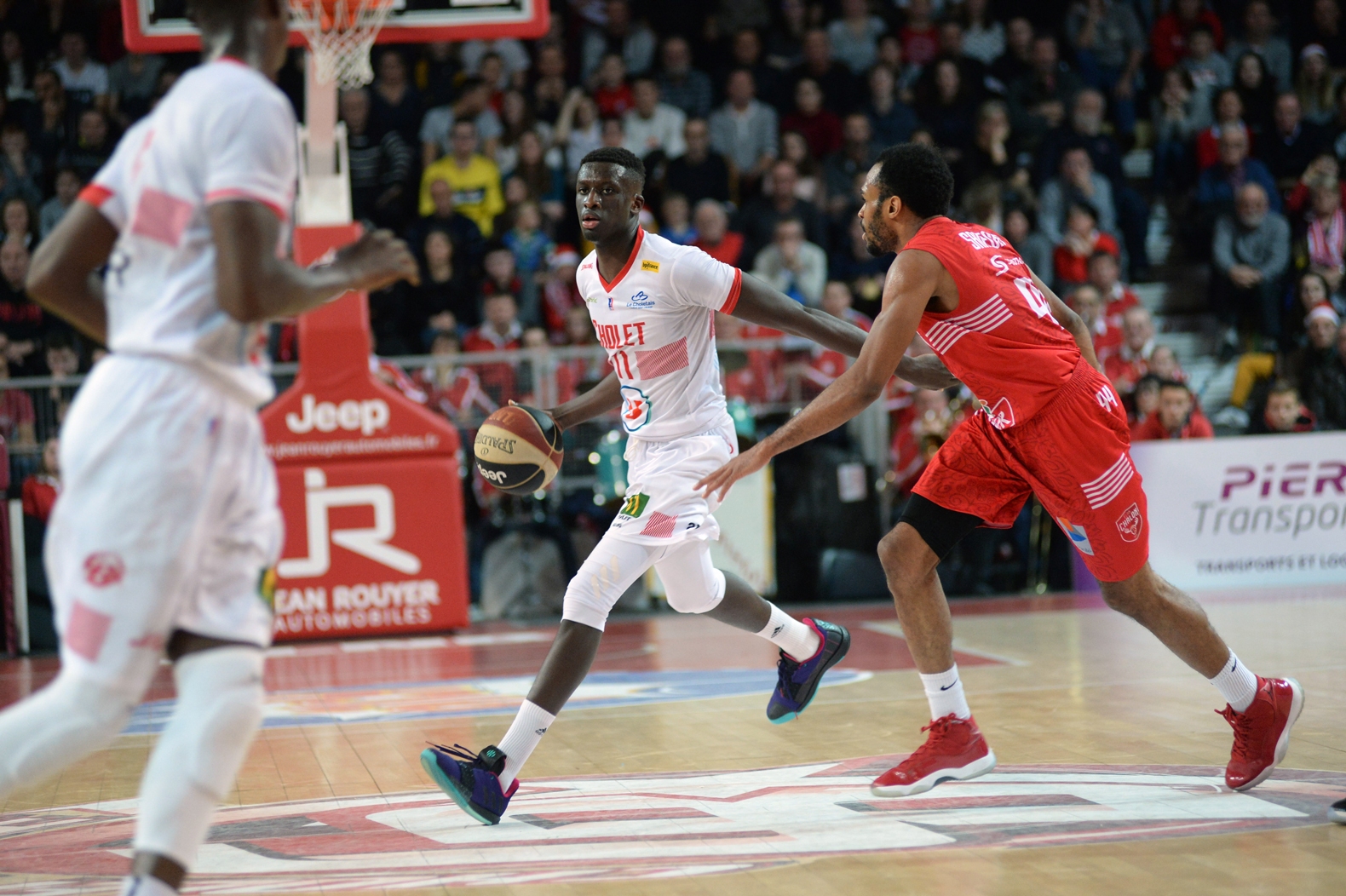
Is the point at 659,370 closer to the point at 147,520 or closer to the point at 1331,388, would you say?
the point at 147,520

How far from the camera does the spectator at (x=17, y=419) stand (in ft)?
32.5

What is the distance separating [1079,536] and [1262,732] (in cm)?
80

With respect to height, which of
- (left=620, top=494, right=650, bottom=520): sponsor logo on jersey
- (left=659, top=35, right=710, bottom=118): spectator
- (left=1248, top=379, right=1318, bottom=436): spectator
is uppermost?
(left=659, top=35, right=710, bottom=118): spectator

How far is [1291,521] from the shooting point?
34.9 feet

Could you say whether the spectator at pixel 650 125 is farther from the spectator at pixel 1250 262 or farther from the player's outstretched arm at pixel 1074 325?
the player's outstretched arm at pixel 1074 325

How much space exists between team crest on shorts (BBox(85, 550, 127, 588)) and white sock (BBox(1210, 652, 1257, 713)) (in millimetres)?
3286

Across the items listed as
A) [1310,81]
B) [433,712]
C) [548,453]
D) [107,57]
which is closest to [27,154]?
[107,57]

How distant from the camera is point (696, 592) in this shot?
15.9 ft

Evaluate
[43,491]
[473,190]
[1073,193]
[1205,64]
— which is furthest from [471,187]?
[1205,64]

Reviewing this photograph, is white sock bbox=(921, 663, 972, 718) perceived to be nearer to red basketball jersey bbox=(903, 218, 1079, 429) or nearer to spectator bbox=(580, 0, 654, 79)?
red basketball jersey bbox=(903, 218, 1079, 429)

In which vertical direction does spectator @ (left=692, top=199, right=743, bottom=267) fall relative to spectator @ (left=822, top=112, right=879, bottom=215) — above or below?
below

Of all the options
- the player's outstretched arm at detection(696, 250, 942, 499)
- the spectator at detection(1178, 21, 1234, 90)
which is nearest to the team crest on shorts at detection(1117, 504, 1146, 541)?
the player's outstretched arm at detection(696, 250, 942, 499)

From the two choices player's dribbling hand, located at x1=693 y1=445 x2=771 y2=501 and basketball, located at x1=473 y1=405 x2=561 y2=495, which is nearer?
player's dribbling hand, located at x1=693 y1=445 x2=771 y2=501

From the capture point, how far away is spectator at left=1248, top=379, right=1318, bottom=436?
10.9 meters
